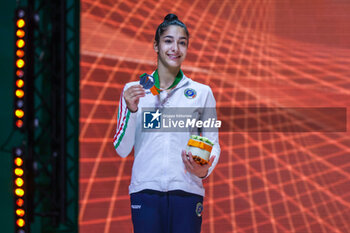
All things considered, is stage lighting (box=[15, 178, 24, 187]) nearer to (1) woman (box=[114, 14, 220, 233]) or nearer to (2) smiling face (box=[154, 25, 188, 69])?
(1) woman (box=[114, 14, 220, 233])

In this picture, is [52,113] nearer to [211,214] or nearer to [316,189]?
[211,214]

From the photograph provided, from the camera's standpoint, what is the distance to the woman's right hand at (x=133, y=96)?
2.14 metres

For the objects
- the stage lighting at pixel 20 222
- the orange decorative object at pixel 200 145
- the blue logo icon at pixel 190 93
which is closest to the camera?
the orange decorative object at pixel 200 145

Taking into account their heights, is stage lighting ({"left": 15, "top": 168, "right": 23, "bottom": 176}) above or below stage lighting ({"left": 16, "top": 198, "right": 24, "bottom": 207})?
above

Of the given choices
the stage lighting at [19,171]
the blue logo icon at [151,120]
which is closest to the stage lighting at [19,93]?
the stage lighting at [19,171]

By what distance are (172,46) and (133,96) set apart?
421 millimetres

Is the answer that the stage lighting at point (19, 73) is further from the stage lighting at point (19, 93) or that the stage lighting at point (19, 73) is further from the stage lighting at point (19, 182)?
the stage lighting at point (19, 182)

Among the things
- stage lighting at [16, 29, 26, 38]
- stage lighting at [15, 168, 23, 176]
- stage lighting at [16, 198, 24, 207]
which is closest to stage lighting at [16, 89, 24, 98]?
stage lighting at [16, 29, 26, 38]

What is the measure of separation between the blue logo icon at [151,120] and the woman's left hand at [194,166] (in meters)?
0.26

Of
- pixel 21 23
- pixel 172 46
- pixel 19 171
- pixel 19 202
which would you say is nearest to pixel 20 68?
pixel 21 23

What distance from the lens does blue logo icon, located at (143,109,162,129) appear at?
7.61 ft

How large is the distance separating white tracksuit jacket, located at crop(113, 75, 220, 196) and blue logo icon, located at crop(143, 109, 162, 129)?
1.3 inches

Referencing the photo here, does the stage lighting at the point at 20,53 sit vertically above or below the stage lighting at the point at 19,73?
above

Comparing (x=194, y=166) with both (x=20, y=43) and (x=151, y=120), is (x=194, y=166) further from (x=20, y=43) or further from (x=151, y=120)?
(x=20, y=43)
